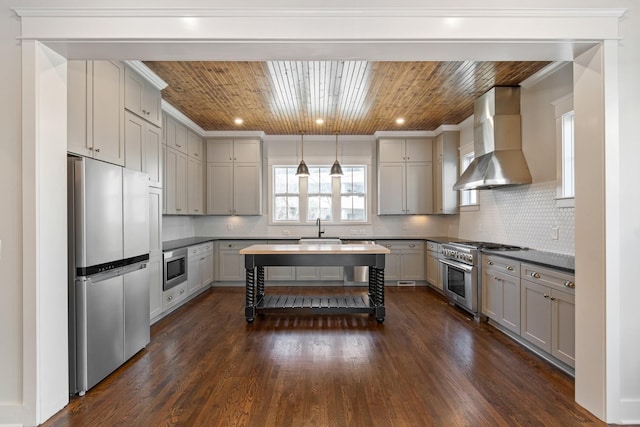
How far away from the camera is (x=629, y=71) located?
208cm

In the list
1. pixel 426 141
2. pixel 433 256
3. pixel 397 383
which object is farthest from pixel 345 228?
pixel 397 383

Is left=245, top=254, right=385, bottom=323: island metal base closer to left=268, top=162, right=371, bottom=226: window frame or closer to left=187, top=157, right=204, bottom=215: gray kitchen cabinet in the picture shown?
left=187, top=157, right=204, bottom=215: gray kitchen cabinet

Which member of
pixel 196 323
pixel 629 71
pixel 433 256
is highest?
pixel 629 71

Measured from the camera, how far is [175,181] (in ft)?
16.6

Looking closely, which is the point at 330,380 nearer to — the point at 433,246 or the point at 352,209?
the point at 433,246

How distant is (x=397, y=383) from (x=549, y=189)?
2676 millimetres

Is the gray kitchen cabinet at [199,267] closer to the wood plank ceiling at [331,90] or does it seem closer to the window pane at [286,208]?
the window pane at [286,208]

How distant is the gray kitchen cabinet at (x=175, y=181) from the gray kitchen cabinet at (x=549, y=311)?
455 centimetres

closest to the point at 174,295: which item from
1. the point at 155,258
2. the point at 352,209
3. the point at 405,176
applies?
the point at 155,258

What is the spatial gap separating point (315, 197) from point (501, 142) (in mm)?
3545

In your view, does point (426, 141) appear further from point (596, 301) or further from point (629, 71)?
point (596, 301)

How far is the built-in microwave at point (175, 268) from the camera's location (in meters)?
4.22

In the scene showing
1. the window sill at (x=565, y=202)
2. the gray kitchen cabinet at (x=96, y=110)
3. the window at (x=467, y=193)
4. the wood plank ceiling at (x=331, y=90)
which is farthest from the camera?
the window at (x=467, y=193)

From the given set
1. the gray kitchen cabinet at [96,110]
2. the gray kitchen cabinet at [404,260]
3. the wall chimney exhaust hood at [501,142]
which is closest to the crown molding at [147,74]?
the gray kitchen cabinet at [96,110]
